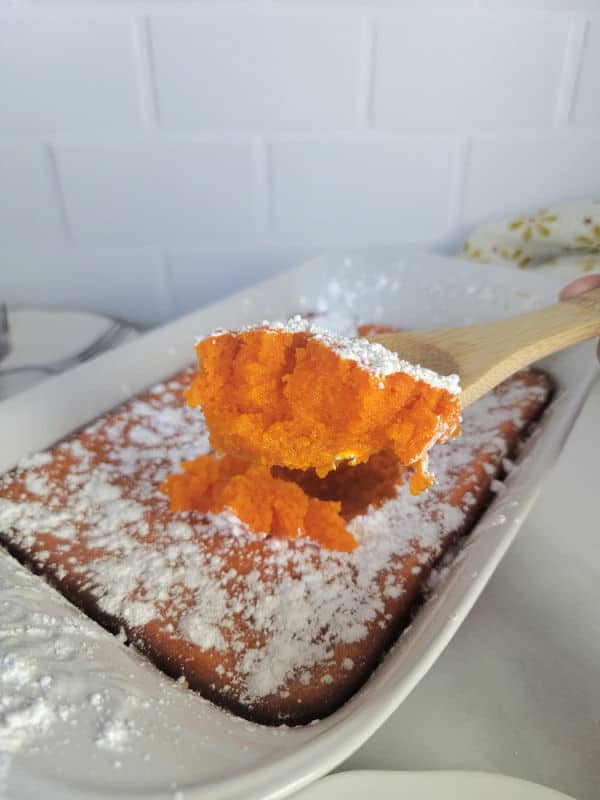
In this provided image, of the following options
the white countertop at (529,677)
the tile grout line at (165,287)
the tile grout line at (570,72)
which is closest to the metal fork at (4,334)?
the tile grout line at (165,287)

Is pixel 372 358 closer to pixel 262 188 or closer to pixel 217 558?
pixel 217 558

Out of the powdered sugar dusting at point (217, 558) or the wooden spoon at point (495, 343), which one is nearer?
the powdered sugar dusting at point (217, 558)

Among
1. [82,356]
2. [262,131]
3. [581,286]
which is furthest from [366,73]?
[82,356]

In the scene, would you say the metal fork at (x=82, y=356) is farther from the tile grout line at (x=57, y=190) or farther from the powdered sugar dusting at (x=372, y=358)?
the powdered sugar dusting at (x=372, y=358)

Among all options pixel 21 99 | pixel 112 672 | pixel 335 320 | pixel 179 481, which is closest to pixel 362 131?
pixel 335 320

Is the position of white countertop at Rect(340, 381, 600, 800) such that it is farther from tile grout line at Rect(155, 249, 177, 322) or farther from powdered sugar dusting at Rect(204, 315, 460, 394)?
tile grout line at Rect(155, 249, 177, 322)

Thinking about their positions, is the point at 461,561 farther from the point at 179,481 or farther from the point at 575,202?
the point at 575,202
